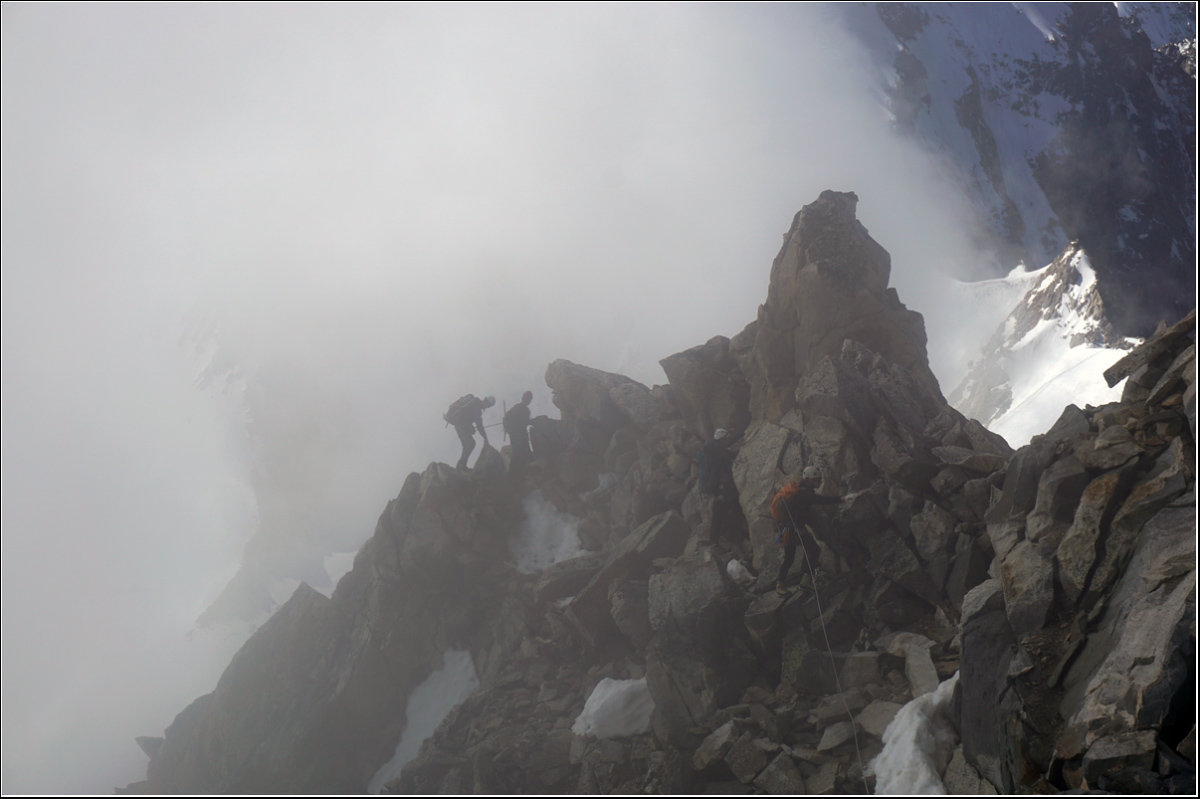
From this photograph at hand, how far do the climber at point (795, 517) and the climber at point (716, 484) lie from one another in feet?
10.4

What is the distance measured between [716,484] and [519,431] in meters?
9.63

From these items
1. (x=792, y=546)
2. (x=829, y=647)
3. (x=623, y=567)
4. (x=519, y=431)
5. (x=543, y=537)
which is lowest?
(x=829, y=647)

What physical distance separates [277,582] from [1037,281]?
110906 mm

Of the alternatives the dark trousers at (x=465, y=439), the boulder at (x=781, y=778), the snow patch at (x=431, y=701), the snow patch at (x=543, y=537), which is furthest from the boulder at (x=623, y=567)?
the dark trousers at (x=465, y=439)

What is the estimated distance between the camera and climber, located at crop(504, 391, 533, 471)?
86.1 feet

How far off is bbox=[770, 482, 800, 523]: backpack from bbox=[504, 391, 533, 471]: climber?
12673mm

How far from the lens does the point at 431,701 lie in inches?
859

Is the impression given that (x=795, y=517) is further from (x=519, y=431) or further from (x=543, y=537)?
(x=519, y=431)

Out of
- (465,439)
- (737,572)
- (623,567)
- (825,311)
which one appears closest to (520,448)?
(465,439)

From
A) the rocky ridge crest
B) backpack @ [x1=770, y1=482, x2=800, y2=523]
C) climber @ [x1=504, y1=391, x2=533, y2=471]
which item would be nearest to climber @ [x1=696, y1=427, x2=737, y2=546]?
the rocky ridge crest

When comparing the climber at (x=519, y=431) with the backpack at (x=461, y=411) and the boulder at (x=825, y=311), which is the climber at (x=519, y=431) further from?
the boulder at (x=825, y=311)

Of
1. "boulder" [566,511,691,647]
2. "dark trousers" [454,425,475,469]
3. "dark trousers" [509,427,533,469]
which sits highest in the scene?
"dark trousers" [454,425,475,469]

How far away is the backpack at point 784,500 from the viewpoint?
50.3ft

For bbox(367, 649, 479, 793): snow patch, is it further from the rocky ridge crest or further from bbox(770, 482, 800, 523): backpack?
bbox(770, 482, 800, 523): backpack
